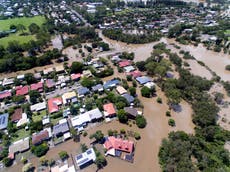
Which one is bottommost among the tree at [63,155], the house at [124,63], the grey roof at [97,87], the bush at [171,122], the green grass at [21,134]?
the tree at [63,155]

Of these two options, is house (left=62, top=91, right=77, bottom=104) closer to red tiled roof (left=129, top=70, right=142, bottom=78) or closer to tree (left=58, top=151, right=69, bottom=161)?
tree (left=58, top=151, right=69, bottom=161)

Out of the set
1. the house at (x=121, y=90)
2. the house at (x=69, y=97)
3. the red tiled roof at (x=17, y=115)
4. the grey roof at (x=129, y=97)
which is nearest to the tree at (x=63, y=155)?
the house at (x=69, y=97)

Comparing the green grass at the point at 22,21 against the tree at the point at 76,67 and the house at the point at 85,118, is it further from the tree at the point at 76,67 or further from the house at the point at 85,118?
the house at the point at 85,118

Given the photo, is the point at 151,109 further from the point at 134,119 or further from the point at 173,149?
the point at 173,149

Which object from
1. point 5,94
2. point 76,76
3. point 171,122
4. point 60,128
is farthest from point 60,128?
point 171,122

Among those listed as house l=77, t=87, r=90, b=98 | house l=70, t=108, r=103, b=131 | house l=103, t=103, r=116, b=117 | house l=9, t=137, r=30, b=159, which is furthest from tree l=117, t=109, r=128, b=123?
house l=9, t=137, r=30, b=159
